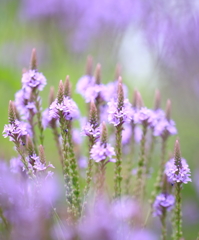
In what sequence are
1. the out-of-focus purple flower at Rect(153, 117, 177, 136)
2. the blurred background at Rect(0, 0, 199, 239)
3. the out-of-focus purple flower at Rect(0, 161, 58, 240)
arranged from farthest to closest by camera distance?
the blurred background at Rect(0, 0, 199, 239)
the out-of-focus purple flower at Rect(153, 117, 177, 136)
the out-of-focus purple flower at Rect(0, 161, 58, 240)

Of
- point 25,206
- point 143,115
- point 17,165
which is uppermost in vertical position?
point 143,115

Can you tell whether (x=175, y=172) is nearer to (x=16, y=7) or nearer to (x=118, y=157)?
(x=118, y=157)

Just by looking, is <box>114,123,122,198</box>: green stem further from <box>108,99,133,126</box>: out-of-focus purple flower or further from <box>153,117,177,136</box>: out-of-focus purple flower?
<box>153,117,177,136</box>: out-of-focus purple flower

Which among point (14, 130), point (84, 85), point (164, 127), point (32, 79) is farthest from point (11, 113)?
point (164, 127)

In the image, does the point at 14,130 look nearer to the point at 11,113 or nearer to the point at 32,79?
the point at 11,113

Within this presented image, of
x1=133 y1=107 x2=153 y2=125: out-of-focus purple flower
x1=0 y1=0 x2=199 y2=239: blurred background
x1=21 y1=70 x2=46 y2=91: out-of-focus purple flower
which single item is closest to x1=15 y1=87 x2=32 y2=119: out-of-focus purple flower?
x1=21 y1=70 x2=46 y2=91: out-of-focus purple flower

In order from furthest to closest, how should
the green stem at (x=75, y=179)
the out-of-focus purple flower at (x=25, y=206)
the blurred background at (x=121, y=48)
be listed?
the blurred background at (x=121, y=48)
the green stem at (x=75, y=179)
the out-of-focus purple flower at (x=25, y=206)

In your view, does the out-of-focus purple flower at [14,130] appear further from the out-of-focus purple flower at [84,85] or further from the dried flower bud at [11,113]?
the out-of-focus purple flower at [84,85]

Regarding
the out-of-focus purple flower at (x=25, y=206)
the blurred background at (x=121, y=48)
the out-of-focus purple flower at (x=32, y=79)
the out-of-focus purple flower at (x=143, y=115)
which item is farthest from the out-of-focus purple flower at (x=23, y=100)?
the blurred background at (x=121, y=48)

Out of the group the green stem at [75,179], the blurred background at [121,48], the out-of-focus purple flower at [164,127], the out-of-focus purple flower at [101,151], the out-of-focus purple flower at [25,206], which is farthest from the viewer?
the blurred background at [121,48]

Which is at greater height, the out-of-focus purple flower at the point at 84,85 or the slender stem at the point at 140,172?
the out-of-focus purple flower at the point at 84,85
